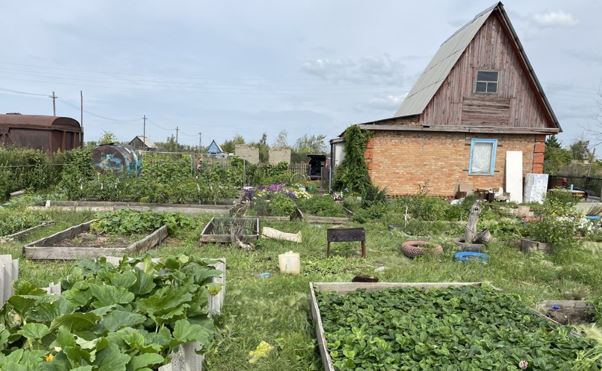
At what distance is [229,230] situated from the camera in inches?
326

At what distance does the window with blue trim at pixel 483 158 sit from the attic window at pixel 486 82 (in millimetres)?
2247

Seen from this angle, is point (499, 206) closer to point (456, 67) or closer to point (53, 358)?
point (456, 67)

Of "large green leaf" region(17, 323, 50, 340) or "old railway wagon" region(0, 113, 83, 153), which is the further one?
"old railway wagon" region(0, 113, 83, 153)

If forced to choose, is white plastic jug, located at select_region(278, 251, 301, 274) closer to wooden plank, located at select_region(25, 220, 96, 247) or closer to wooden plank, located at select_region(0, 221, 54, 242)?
wooden plank, located at select_region(25, 220, 96, 247)

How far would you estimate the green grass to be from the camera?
3.87m

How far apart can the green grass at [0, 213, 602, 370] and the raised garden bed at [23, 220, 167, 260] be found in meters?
0.21

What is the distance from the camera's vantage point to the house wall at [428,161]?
49.8 ft

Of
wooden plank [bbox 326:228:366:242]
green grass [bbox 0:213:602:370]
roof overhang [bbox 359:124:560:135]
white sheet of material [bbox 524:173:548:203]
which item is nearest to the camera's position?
green grass [bbox 0:213:602:370]

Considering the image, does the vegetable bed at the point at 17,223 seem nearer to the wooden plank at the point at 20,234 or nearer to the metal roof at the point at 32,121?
the wooden plank at the point at 20,234

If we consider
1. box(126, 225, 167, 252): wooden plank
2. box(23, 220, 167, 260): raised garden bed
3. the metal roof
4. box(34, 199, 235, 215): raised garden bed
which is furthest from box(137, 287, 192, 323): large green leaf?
the metal roof

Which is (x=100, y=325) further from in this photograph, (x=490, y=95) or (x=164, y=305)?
(x=490, y=95)

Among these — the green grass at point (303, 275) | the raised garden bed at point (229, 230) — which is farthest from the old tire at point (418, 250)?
the raised garden bed at point (229, 230)

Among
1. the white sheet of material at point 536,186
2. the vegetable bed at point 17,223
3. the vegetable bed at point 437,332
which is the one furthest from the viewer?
the white sheet of material at point 536,186

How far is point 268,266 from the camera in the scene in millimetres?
6543
